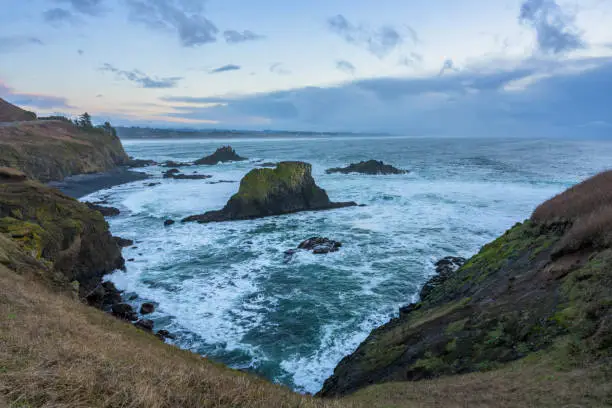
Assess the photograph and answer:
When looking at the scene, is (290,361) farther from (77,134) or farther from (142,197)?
(77,134)

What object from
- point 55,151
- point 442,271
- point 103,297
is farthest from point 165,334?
point 55,151

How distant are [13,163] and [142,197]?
26.2m

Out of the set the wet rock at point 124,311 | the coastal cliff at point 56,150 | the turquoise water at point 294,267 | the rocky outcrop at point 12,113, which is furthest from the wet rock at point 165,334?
the rocky outcrop at point 12,113

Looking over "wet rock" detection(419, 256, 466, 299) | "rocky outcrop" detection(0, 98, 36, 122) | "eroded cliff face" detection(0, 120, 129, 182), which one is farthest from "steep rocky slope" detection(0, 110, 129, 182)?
"wet rock" detection(419, 256, 466, 299)

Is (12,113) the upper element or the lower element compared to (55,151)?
upper

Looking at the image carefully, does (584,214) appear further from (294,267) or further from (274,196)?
(274,196)

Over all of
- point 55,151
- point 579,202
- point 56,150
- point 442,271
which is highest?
point 56,150

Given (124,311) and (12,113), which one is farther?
(12,113)

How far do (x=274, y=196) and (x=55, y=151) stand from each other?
184ft

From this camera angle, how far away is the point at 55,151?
239 ft

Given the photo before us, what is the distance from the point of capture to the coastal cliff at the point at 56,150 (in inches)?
2502

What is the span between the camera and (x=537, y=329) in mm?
10078

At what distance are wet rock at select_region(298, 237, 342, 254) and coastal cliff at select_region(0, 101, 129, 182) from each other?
56446 millimetres

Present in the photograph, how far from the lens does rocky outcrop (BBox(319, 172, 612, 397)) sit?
9344 millimetres
